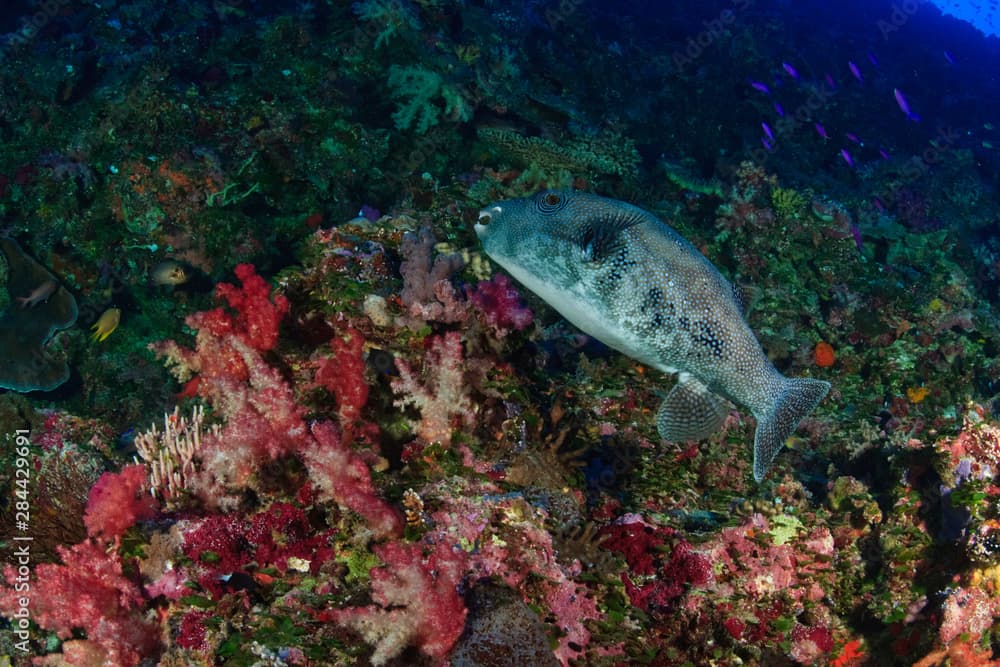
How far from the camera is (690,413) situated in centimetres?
371

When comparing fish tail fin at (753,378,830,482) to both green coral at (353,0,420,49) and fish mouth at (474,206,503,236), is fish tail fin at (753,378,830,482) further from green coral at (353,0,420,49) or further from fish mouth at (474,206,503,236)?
green coral at (353,0,420,49)

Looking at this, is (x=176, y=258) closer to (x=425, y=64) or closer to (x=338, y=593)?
(x=425, y=64)

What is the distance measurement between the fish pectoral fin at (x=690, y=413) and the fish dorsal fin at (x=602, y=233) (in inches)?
43.0

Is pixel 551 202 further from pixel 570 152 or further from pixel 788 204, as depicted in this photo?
pixel 788 204

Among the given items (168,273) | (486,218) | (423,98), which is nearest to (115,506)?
(486,218)

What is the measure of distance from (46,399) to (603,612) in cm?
889

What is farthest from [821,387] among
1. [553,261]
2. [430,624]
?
[430,624]

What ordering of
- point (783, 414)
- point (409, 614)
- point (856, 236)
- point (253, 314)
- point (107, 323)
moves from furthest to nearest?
point (856, 236) < point (107, 323) < point (253, 314) < point (783, 414) < point (409, 614)

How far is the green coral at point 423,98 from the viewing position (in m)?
9.59

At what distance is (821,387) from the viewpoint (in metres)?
3.56

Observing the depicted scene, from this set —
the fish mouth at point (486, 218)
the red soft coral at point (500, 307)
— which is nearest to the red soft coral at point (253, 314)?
the red soft coral at point (500, 307)

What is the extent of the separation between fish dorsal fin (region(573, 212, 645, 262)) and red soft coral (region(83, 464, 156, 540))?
3.30m

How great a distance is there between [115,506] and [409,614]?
2.08 metres

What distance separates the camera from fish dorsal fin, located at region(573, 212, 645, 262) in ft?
11.6
